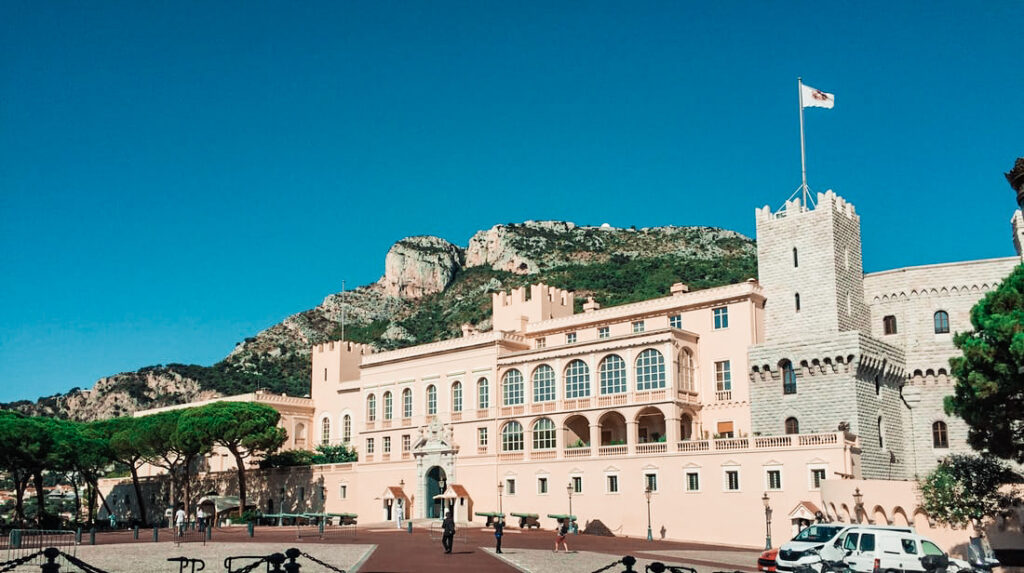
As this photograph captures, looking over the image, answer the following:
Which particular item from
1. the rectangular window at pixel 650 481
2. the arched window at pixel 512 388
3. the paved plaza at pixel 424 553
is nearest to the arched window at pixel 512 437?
the arched window at pixel 512 388

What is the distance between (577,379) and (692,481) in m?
10.2

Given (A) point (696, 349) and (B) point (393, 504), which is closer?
(A) point (696, 349)

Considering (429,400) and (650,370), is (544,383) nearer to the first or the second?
(650,370)

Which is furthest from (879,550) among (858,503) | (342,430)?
(342,430)

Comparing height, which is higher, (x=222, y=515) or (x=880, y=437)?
(x=880, y=437)

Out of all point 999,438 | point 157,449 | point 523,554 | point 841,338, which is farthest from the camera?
point 157,449

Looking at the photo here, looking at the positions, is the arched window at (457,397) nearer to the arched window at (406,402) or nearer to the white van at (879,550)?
the arched window at (406,402)

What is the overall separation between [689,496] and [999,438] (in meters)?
19.1

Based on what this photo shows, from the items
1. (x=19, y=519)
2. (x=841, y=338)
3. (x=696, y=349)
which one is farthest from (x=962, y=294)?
(x=19, y=519)

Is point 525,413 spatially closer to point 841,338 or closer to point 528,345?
point 528,345

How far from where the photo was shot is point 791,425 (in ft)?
166

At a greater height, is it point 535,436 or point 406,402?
point 406,402

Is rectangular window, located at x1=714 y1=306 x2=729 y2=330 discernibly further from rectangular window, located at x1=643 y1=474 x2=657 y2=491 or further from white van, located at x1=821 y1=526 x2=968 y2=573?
white van, located at x1=821 y1=526 x2=968 y2=573

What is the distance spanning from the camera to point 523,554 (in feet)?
123
